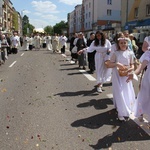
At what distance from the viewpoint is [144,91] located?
17.1 feet

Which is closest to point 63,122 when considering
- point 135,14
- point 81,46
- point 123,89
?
point 123,89

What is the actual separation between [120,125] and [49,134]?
4.57 feet

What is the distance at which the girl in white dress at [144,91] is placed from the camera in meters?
5.07

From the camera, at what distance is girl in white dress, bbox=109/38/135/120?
5582 mm

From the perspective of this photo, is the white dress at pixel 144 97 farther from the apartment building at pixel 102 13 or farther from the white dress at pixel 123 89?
the apartment building at pixel 102 13

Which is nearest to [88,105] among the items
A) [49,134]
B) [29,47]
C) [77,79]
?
[49,134]

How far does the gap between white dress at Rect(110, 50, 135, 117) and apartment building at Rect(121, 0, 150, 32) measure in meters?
30.8

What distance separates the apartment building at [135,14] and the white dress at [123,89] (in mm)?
30830

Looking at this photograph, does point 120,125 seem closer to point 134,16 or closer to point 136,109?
point 136,109

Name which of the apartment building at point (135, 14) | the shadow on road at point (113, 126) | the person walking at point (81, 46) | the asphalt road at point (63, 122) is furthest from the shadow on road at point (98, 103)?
the apartment building at point (135, 14)

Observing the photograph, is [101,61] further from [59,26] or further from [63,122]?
[59,26]

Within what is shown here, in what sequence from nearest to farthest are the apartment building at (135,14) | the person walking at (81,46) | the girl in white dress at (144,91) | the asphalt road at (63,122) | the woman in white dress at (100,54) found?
the asphalt road at (63,122)
the girl in white dress at (144,91)
the woman in white dress at (100,54)
the person walking at (81,46)
the apartment building at (135,14)

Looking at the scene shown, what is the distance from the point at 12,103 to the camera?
7.11m

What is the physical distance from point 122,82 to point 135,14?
3816 centimetres
